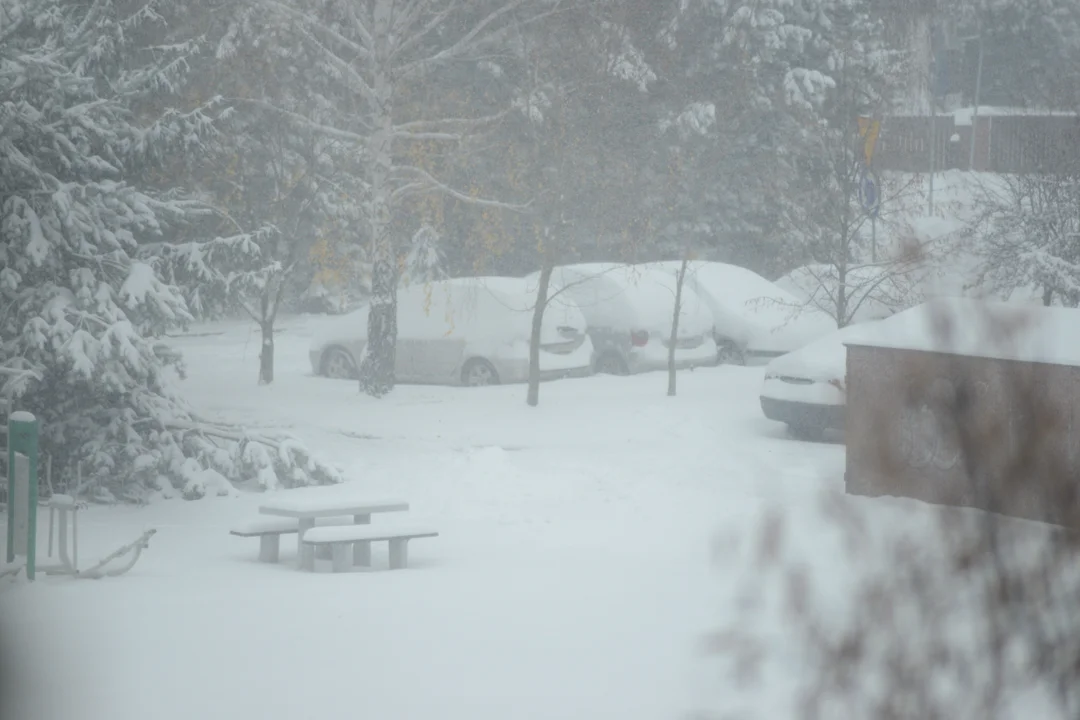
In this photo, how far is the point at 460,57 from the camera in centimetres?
2011

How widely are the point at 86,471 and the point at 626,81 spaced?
9723mm

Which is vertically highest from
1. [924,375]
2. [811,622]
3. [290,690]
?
[924,375]

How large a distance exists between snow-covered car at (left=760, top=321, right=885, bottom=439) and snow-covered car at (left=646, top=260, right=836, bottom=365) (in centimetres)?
607

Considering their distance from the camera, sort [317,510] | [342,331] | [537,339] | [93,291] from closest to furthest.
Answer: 1. [317,510]
2. [93,291]
3. [537,339]
4. [342,331]

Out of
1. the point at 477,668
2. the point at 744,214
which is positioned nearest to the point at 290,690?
the point at 477,668

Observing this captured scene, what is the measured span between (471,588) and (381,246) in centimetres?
995

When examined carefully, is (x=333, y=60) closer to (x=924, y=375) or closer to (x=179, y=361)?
(x=179, y=361)

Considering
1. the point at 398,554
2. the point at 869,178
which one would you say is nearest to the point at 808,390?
the point at 869,178

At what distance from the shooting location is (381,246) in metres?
17.8

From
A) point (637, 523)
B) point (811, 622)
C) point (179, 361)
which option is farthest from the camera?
point (179, 361)

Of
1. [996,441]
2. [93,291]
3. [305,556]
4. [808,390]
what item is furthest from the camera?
[808,390]

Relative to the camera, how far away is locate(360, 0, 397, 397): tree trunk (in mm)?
17547

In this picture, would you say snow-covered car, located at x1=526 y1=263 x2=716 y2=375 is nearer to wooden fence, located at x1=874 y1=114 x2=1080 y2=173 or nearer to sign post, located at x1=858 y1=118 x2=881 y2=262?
sign post, located at x1=858 y1=118 x2=881 y2=262

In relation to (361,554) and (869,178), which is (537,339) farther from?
A: (361,554)
